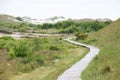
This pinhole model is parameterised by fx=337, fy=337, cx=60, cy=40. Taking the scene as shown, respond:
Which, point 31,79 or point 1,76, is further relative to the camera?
point 1,76

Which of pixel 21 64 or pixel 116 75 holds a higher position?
pixel 116 75

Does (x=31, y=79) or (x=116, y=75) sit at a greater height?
(x=116, y=75)

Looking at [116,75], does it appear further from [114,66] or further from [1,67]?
[1,67]

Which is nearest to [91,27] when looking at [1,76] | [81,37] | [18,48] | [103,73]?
[81,37]

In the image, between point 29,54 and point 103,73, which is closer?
point 103,73

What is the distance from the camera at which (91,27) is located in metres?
158

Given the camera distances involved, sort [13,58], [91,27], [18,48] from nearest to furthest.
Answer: [13,58] < [18,48] < [91,27]

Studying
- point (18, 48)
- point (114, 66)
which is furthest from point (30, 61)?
point (114, 66)

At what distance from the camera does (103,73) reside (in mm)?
22328

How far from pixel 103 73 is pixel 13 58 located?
2431cm

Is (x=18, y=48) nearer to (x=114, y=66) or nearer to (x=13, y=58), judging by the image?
(x=13, y=58)

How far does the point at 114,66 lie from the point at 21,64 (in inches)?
699

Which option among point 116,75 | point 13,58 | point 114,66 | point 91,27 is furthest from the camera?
point 91,27

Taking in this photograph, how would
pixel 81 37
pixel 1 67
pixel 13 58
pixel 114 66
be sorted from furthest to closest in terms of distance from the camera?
pixel 81 37
pixel 13 58
pixel 1 67
pixel 114 66
